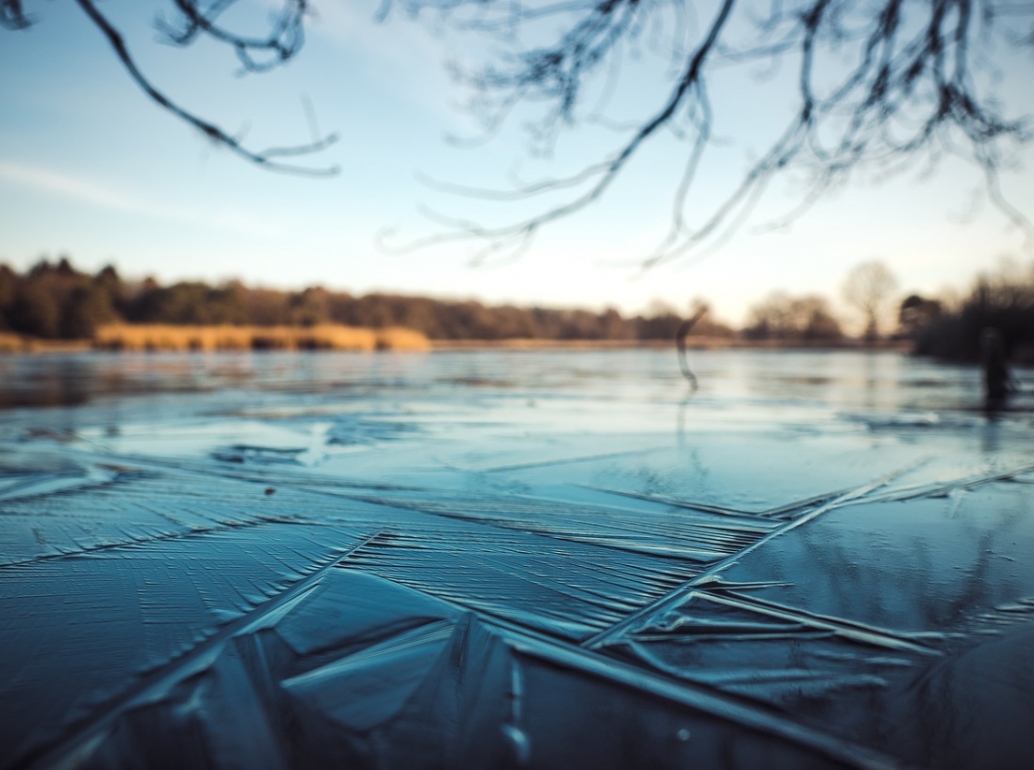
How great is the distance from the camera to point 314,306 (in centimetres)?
4878

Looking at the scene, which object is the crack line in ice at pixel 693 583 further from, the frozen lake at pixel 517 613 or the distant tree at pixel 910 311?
the distant tree at pixel 910 311

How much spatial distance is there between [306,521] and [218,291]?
151 ft

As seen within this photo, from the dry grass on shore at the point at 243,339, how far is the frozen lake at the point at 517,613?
24.5 meters

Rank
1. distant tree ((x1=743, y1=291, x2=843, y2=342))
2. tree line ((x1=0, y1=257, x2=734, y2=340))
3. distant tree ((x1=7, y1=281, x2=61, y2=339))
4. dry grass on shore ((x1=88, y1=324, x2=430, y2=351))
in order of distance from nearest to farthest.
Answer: dry grass on shore ((x1=88, y1=324, x2=430, y2=351)) < distant tree ((x1=7, y1=281, x2=61, y2=339)) < tree line ((x1=0, y1=257, x2=734, y2=340)) < distant tree ((x1=743, y1=291, x2=843, y2=342))

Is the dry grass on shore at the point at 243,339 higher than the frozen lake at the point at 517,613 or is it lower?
higher

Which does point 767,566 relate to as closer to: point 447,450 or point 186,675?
point 186,675

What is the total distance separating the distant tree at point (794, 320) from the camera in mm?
42344

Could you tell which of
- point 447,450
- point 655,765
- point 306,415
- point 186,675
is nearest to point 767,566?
point 655,765

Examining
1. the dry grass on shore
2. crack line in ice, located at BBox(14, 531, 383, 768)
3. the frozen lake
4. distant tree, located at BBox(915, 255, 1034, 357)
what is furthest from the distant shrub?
the dry grass on shore

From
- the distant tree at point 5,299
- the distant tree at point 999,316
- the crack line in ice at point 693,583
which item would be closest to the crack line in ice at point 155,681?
the crack line in ice at point 693,583

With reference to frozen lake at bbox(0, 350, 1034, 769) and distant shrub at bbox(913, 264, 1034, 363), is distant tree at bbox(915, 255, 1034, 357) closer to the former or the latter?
distant shrub at bbox(913, 264, 1034, 363)


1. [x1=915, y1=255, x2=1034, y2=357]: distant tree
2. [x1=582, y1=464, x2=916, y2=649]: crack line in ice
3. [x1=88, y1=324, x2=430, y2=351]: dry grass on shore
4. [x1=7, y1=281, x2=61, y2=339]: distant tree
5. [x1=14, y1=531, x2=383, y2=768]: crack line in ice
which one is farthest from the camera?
[x1=7, y1=281, x2=61, y2=339]: distant tree

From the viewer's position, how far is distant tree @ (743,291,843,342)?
42344 millimetres

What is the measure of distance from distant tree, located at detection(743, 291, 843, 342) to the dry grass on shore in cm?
2871
